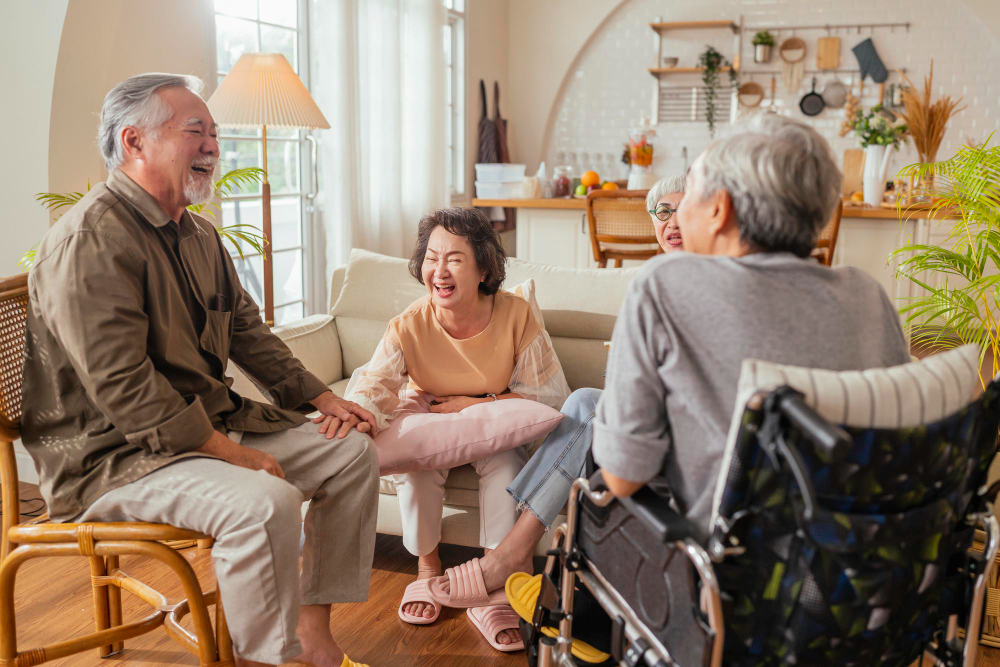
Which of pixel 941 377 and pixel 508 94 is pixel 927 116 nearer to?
pixel 508 94

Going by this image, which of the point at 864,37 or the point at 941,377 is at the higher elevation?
the point at 864,37

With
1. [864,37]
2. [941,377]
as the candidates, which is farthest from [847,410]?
[864,37]

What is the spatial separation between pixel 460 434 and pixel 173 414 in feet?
2.35

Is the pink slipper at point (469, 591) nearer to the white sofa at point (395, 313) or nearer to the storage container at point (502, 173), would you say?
the white sofa at point (395, 313)

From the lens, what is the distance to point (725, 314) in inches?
44.5

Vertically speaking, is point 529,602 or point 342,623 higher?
point 529,602

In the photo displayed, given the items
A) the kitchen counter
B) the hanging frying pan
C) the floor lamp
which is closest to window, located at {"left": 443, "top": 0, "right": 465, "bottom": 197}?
the kitchen counter

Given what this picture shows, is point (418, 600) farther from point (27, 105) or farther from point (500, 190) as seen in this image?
point (500, 190)

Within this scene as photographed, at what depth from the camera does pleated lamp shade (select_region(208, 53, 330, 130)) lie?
305 centimetres

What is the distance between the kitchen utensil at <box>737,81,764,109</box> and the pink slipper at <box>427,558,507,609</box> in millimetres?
5388

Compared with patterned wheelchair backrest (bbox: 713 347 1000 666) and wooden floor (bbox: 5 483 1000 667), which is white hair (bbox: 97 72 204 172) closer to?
wooden floor (bbox: 5 483 1000 667)

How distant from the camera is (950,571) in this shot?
1261 mm

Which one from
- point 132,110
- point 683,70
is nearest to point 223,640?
point 132,110

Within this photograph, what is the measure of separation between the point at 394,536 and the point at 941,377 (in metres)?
1.93
